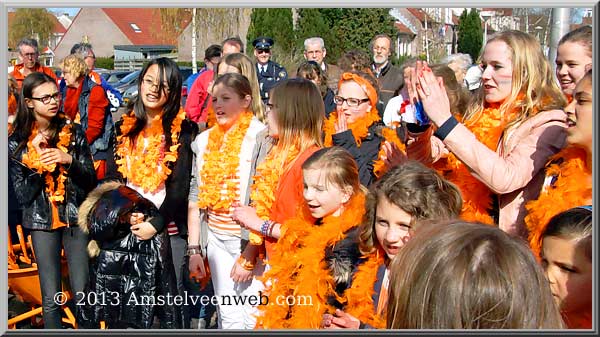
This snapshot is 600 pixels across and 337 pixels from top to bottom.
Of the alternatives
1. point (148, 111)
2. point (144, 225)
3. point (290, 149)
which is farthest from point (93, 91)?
point (290, 149)

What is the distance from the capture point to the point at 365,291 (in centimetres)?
230

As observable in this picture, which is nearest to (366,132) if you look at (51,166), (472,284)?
(51,166)

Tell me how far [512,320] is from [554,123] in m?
1.38

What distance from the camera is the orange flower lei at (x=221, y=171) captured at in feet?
11.0

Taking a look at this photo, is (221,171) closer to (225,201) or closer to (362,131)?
(225,201)

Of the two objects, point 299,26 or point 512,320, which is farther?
point 299,26

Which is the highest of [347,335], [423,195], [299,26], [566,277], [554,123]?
[299,26]

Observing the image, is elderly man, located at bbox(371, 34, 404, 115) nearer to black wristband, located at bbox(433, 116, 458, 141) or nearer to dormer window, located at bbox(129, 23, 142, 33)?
dormer window, located at bbox(129, 23, 142, 33)

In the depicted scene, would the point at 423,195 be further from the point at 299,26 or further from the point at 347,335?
the point at 299,26

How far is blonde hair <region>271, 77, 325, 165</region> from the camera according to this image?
310 centimetres

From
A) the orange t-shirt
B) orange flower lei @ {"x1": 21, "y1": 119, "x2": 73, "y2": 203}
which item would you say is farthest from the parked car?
the orange t-shirt

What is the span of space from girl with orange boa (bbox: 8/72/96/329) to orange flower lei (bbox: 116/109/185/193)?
0.25 m

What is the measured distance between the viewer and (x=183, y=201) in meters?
3.51

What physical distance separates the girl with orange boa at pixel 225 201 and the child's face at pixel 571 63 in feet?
4.96
